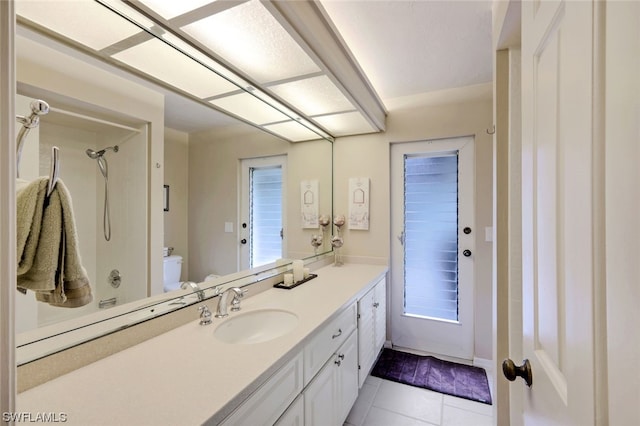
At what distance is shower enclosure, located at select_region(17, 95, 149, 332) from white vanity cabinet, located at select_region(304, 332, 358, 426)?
2.79 feet

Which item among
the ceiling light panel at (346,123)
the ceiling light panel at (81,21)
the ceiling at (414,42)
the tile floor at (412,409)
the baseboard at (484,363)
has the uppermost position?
the ceiling at (414,42)

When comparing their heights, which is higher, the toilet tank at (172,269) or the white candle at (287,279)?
the toilet tank at (172,269)

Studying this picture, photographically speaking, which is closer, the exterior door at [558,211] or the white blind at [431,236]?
the exterior door at [558,211]

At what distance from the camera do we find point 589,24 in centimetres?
41

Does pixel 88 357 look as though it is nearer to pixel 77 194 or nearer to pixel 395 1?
pixel 77 194

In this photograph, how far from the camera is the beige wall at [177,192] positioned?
1.28m

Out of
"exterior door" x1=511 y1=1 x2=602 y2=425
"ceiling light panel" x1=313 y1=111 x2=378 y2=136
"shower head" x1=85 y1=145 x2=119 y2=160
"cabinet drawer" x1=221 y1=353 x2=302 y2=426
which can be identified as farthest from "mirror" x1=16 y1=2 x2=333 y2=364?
"exterior door" x1=511 y1=1 x2=602 y2=425

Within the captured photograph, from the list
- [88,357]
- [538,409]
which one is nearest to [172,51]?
[88,357]

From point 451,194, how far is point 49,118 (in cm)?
260

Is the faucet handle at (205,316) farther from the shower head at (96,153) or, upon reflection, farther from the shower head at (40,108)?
the shower head at (40,108)

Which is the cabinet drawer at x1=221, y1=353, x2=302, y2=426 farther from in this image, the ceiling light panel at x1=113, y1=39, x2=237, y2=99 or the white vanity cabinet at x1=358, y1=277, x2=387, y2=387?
the ceiling light panel at x1=113, y1=39, x2=237, y2=99

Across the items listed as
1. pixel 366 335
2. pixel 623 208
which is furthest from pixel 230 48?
pixel 366 335

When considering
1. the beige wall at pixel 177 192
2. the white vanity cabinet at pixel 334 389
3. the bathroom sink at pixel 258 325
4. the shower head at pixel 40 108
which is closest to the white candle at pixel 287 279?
the bathroom sink at pixel 258 325

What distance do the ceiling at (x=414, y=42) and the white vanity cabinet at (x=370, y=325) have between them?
62.7 inches
